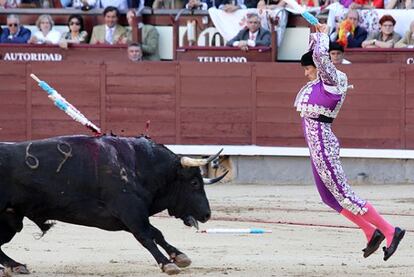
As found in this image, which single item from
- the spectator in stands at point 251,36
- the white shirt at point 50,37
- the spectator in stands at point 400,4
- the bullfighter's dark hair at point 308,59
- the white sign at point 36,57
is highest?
the bullfighter's dark hair at point 308,59

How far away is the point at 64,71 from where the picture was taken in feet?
47.7

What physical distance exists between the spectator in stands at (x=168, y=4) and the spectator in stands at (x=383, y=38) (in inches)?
78.6

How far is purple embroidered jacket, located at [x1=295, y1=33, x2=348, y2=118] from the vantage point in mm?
7797

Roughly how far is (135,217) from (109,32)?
6.92m

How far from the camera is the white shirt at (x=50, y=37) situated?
14.5 m

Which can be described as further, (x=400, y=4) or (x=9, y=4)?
(x=9, y=4)

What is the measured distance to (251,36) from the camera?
45.5 feet

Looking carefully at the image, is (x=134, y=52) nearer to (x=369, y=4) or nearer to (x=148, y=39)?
(x=148, y=39)

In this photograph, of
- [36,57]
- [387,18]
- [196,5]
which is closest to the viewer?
[387,18]

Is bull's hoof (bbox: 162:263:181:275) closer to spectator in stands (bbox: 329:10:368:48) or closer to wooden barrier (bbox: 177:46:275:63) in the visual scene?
spectator in stands (bbox: 329:10:368:48)

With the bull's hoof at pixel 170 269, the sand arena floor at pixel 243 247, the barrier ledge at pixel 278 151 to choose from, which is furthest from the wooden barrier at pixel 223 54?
the bull's hoof at pixel 170 269

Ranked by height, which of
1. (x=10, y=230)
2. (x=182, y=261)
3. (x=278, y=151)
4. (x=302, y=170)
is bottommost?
(x=302, y=170)

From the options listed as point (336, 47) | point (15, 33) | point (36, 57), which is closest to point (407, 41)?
point (336, 47)

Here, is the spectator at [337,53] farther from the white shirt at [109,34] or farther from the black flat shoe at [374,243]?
the black flat shoe at [374,243]
